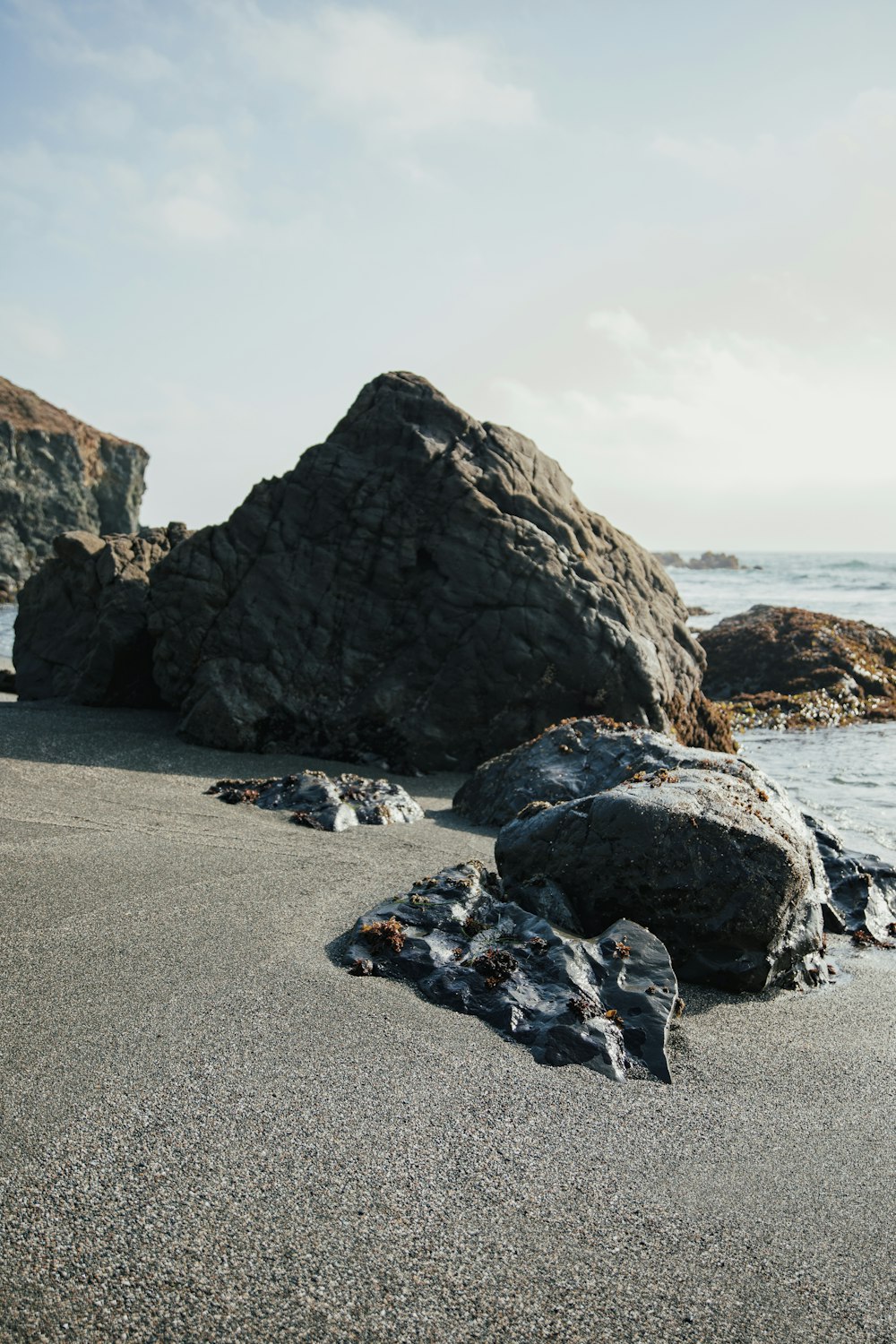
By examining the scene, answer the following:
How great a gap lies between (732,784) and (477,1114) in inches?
142

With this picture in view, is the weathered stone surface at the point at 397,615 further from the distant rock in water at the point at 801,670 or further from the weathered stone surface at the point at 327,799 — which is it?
the distant rock in water at the point at 801,670

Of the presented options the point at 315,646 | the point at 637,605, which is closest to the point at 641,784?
the point at 315,646

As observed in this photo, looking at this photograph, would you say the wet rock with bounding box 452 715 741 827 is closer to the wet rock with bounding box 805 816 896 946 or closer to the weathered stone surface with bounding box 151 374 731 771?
the wet rock with bounding box 805 816 896 946

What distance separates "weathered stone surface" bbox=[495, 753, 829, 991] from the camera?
5.46m

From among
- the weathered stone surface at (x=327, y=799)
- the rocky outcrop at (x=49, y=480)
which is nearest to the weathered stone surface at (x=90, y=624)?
the weathered stone surface at (x=327, y=799)

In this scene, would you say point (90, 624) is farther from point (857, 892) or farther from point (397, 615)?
point (857, 892)

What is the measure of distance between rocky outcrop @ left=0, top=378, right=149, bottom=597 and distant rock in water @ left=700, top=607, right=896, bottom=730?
33.0 m

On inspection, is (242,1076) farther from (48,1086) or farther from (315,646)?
(315,646)

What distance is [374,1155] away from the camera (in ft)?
11.1

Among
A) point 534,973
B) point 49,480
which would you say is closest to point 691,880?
point 534,973

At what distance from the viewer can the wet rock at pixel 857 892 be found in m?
6.68

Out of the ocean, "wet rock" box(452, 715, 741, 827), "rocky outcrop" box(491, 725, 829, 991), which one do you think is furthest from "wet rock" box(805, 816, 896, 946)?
the ocean

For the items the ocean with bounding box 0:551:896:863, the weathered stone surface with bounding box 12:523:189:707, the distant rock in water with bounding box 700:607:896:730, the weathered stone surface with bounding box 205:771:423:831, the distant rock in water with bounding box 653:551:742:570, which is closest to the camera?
the weathered stone surface with bounding box 205:771:423:831

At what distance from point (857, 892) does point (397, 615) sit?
6561 millimetres
